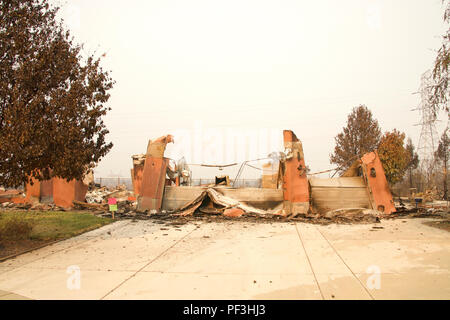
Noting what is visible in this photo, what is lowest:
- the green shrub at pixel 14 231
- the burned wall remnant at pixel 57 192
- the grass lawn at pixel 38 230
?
the grass lawn at pixel 38 230

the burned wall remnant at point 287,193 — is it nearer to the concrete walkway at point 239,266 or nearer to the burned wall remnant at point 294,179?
the burned wall remnant at point 294,179

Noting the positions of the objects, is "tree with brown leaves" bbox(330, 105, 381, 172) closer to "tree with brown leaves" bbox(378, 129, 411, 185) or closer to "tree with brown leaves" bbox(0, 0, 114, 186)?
"tree with brown leaves" bbox(378, 129, 411, 185)

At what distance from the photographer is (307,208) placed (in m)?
12.1

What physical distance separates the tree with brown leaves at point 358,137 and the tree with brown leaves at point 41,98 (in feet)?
79.9

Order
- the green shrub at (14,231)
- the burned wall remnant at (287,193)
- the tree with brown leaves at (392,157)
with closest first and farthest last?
the green shrub at (14,231), the burned wall remnant at (287,193), the tree with brown leaves at (392,157)

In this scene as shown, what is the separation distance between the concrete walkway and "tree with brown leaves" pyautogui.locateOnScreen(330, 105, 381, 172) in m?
20.3

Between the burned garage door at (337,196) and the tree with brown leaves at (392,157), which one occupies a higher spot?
the tree with brown leaves at (392,157)

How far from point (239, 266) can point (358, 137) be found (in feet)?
84.8

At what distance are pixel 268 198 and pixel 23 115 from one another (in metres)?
8.91

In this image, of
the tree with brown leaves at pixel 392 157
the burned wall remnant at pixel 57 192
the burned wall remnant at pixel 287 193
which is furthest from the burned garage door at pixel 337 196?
the tree with brown leaves at pixel 392 157

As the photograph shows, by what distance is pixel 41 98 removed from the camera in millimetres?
6730

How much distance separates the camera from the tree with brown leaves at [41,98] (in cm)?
646

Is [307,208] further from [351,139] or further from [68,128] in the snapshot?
[351,139]

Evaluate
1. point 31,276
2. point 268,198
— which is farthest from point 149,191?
point 31,276
